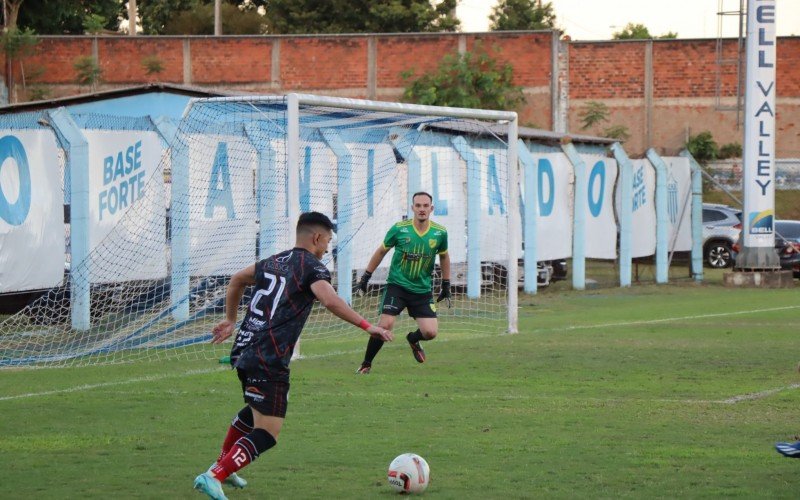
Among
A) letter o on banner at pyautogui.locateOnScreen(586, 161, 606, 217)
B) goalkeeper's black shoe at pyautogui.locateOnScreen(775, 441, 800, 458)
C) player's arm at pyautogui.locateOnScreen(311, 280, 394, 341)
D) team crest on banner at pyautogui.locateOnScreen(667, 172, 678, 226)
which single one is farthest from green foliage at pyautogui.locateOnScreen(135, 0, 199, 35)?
goalkeeper's black shoe at pyautogui.locateOnScreen(775, 441, 800, 458)

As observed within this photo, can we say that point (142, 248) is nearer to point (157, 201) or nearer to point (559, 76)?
point (157, 201)

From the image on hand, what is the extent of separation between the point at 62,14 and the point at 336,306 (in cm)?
4674

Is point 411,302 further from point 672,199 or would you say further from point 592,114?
point 592,114

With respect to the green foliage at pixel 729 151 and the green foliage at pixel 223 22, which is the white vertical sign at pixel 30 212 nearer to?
the green foliage at pixel 729 151

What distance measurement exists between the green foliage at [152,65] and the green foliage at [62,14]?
13.0ft

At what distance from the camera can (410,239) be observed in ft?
44.9

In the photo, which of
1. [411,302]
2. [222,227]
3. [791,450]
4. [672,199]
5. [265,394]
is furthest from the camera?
[672,199]

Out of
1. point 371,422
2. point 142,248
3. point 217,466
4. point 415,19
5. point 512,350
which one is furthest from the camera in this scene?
point 415,19

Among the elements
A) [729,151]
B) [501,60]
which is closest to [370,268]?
[501,60]

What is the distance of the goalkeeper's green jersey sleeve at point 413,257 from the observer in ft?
44.8

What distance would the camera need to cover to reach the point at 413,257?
13.7 meters

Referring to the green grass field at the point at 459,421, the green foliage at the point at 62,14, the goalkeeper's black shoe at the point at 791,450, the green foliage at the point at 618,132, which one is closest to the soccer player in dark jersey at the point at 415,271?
the green grass field at the point at 459,421

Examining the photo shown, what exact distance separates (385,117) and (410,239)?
4.64m

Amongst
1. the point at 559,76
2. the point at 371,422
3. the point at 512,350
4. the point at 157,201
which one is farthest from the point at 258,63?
the point at 371,422
